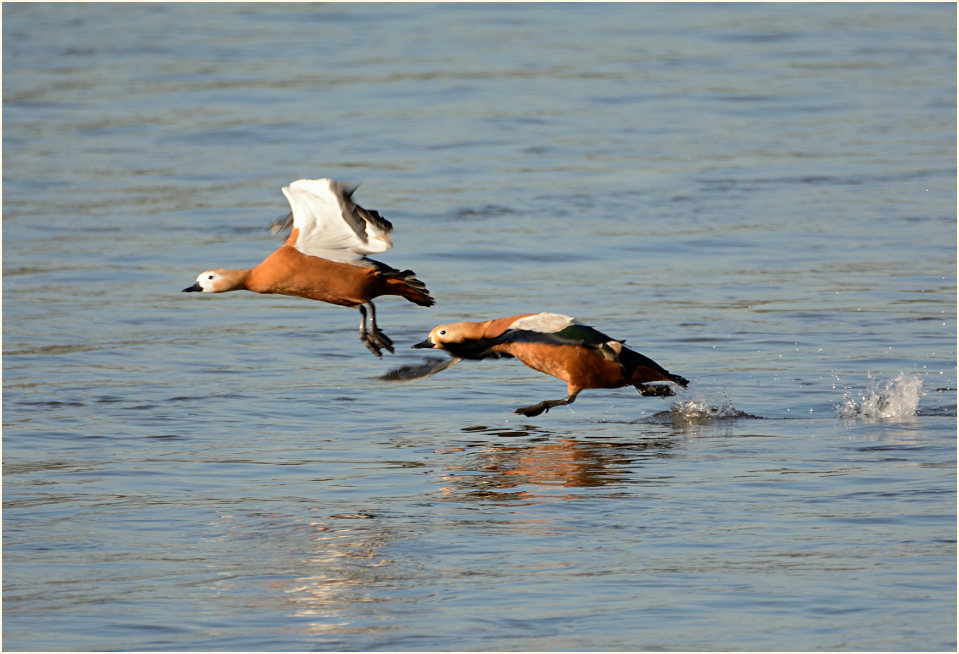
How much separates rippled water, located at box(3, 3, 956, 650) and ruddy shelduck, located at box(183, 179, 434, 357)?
107 cm

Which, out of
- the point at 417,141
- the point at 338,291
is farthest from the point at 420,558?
the point at 417,141

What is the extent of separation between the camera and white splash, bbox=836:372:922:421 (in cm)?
1091

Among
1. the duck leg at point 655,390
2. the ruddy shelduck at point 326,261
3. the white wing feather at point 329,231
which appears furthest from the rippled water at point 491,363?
the white wing feather at point 329,231

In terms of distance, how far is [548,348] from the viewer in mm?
10227

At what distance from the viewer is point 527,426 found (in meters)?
11.0

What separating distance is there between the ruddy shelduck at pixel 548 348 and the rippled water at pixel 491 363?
431mm

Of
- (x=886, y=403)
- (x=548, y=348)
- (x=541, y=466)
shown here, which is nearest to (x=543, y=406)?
(x=548, y=348)

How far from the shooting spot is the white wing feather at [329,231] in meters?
9.16

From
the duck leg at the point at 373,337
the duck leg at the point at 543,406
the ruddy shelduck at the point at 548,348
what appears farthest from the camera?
the duck leg at the point at 543,406

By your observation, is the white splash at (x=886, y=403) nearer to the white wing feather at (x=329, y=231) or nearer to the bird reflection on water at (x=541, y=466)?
the bird reflection on water at (x=541, y=466)

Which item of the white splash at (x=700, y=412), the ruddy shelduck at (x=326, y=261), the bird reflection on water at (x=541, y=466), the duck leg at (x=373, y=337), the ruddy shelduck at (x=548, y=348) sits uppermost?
the ruddy shelduck at (x=326, y=261)

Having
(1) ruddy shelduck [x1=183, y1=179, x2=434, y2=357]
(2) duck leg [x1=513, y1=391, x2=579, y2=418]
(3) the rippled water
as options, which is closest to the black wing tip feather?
(1) ruddy shelduck [x1=183, y1=179, x2=434, y2=357]

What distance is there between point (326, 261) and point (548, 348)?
1.68m

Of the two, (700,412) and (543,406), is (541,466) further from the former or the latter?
(700,412)
